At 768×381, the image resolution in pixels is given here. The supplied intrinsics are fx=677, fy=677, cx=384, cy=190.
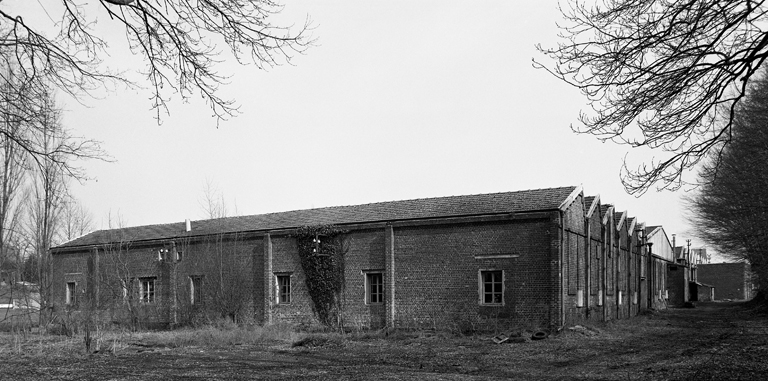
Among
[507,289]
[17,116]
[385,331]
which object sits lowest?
[385,331]

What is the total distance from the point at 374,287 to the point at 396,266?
1.46m

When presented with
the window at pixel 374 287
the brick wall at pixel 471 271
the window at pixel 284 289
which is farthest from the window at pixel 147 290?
the brick wall at pixel 471 271

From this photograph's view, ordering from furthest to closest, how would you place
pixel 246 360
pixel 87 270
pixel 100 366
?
pixel 87 270, pixel 246 360, pixel 100 366

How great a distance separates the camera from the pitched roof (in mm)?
23875

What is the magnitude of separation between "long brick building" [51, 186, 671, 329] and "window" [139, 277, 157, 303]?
48 millimetres

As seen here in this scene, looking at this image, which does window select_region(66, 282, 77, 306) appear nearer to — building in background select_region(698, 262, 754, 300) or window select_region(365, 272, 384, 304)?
window select_region(365, 272, 384, 304)

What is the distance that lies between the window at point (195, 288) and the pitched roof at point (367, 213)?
2.05 m

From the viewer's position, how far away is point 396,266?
24.9m

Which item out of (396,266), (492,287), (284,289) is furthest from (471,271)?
(284,289)

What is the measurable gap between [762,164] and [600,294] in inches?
381

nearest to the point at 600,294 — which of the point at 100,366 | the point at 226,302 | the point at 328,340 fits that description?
the point at 328,340

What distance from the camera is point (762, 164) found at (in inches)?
803

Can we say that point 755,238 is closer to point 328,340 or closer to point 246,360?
point 328,340

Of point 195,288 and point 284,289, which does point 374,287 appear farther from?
point 195,288
